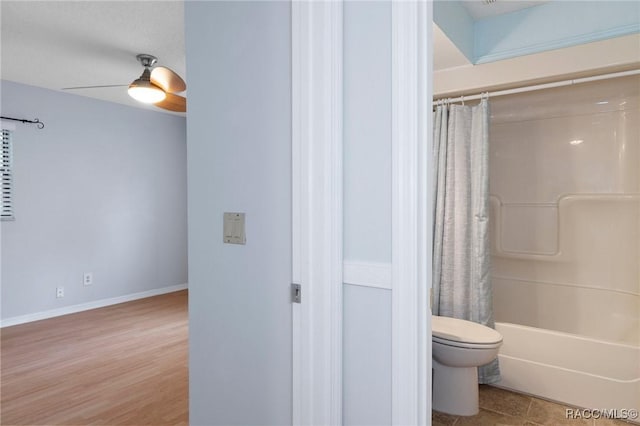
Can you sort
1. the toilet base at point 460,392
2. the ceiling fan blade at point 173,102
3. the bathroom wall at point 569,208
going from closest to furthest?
the toilet base at point 460,392 → the bathroom wall at point 569,208 → the ceiling fan blade at point 173,102

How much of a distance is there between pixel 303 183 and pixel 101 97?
13.6ft

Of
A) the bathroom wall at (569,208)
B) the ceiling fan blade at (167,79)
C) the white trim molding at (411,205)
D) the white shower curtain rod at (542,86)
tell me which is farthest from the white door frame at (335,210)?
the bathroom wall at (569,208)

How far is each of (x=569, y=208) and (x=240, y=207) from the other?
107 inches

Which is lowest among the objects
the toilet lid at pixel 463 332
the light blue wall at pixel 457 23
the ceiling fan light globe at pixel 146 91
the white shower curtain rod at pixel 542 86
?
the toilet lid at pixel 463 332

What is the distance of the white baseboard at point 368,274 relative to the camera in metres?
1.09

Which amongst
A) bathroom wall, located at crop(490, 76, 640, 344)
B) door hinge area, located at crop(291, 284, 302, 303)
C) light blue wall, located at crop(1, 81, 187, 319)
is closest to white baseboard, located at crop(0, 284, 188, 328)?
light blue wall, located at crop(1, 81, 187, 319)

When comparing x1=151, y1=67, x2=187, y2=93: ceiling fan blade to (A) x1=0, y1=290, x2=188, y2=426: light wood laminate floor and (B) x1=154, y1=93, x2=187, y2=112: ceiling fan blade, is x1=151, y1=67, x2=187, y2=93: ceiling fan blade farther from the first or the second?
(A) x1=0, y1=290, x2=188, y2=426: light wood laminate floor

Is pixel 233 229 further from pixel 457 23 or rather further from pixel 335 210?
pixel 457 23

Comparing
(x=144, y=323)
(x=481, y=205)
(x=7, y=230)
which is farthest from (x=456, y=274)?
(x=7, y=230)

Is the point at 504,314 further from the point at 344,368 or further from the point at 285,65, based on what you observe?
the point at 285,65

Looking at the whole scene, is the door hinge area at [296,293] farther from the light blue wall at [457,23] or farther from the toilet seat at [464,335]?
the light blue wall at [457,23]

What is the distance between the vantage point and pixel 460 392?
2.18 metres

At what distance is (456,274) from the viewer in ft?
8.54

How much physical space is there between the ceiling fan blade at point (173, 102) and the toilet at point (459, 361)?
8.25 ft
